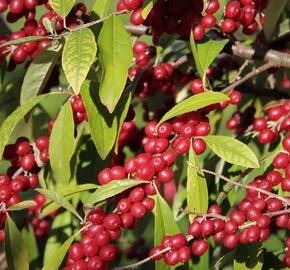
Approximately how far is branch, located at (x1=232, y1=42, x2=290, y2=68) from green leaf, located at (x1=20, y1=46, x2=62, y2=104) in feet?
1.25

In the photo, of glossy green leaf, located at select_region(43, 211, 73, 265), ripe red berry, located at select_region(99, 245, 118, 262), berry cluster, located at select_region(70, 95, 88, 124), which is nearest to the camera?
ripe red berry, located at select_region(99, 245, 118, 262)

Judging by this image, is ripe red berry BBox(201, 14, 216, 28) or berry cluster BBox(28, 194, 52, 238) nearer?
ripe red berry BBox(201, 14, 216, 28)

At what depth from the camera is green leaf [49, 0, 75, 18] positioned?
1249 millimetres

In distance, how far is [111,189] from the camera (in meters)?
1.21

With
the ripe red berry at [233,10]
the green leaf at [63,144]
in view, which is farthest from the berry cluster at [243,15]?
the green leaf at [63,144]

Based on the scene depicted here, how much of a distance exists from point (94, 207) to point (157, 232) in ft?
0.38

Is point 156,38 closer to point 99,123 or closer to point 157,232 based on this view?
point 99,123

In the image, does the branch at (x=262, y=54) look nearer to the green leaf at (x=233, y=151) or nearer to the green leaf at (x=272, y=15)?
the green leaf at (x=272, y=15)

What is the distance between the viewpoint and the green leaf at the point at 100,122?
1.25m

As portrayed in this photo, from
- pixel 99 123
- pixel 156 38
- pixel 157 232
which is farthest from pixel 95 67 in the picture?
pixel 157 232

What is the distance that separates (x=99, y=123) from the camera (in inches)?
49.7

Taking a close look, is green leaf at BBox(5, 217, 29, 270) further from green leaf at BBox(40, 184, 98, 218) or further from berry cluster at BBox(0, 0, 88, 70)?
berry cluster at BBox(0, 0, 88, 70)

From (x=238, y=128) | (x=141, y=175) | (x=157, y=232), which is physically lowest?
(x=238, y=128)

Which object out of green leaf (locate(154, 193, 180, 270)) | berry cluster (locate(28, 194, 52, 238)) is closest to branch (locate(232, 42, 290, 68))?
green leaf (locate(154, 193, 180, 270))
